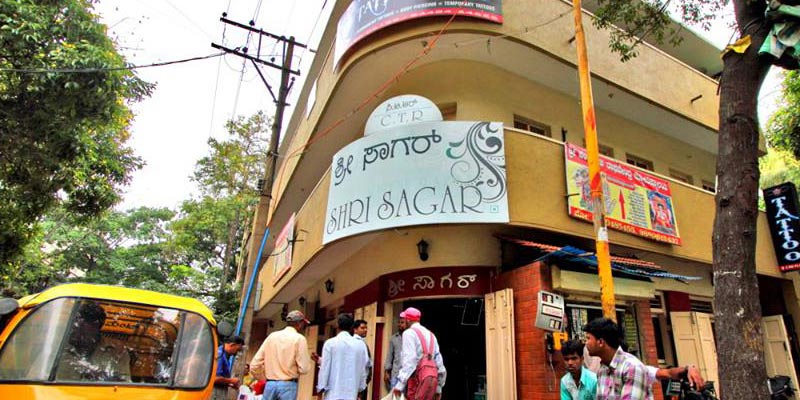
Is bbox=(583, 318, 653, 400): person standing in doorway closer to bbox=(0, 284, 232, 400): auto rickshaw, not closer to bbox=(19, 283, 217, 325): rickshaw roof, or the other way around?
bbox=(0, 284, 232, 400): auto rickshaw

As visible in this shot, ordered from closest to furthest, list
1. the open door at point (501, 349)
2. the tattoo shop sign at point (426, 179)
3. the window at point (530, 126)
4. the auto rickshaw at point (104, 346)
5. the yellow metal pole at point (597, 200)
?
1. the auto rickshaw at point (104, 346)
2. the yellow metal pole at point (597, 200)
3. the open door at point (501, 349)
4. the tattoo shop sign at point (426, 179)
5. the window at point (530, 126)

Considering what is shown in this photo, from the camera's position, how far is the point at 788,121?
14.4 m

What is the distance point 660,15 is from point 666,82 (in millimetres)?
3994

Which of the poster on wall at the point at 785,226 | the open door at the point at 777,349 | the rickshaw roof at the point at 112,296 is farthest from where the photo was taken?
the poster on wall at the point at 785,226

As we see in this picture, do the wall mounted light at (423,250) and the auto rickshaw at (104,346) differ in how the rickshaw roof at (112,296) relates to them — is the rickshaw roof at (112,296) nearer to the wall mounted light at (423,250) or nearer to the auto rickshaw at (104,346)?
the auto rickshaw at (104,346)

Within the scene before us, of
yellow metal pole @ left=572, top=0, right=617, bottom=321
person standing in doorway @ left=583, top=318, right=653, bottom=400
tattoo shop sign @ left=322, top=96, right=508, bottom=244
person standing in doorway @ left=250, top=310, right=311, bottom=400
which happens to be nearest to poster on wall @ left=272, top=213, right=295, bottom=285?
tattoo shop sign @ left=322, top=96, right=508, bottom=244

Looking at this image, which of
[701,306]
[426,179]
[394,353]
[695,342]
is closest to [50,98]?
[426,179]

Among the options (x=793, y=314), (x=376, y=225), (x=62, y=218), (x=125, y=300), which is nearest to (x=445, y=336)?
(x=376, y=225)

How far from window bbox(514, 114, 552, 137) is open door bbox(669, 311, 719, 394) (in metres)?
4.68

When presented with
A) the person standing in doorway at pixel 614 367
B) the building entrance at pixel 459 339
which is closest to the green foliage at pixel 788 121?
the building entrance at pixel 459 339

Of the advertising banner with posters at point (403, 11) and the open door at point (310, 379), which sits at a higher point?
the advertising banner with posters at point (403, 11)

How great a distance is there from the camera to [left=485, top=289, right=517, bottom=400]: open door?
264 inches

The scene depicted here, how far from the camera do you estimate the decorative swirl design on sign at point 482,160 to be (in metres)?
7.03

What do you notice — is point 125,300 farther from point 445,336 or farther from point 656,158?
point 656,158
